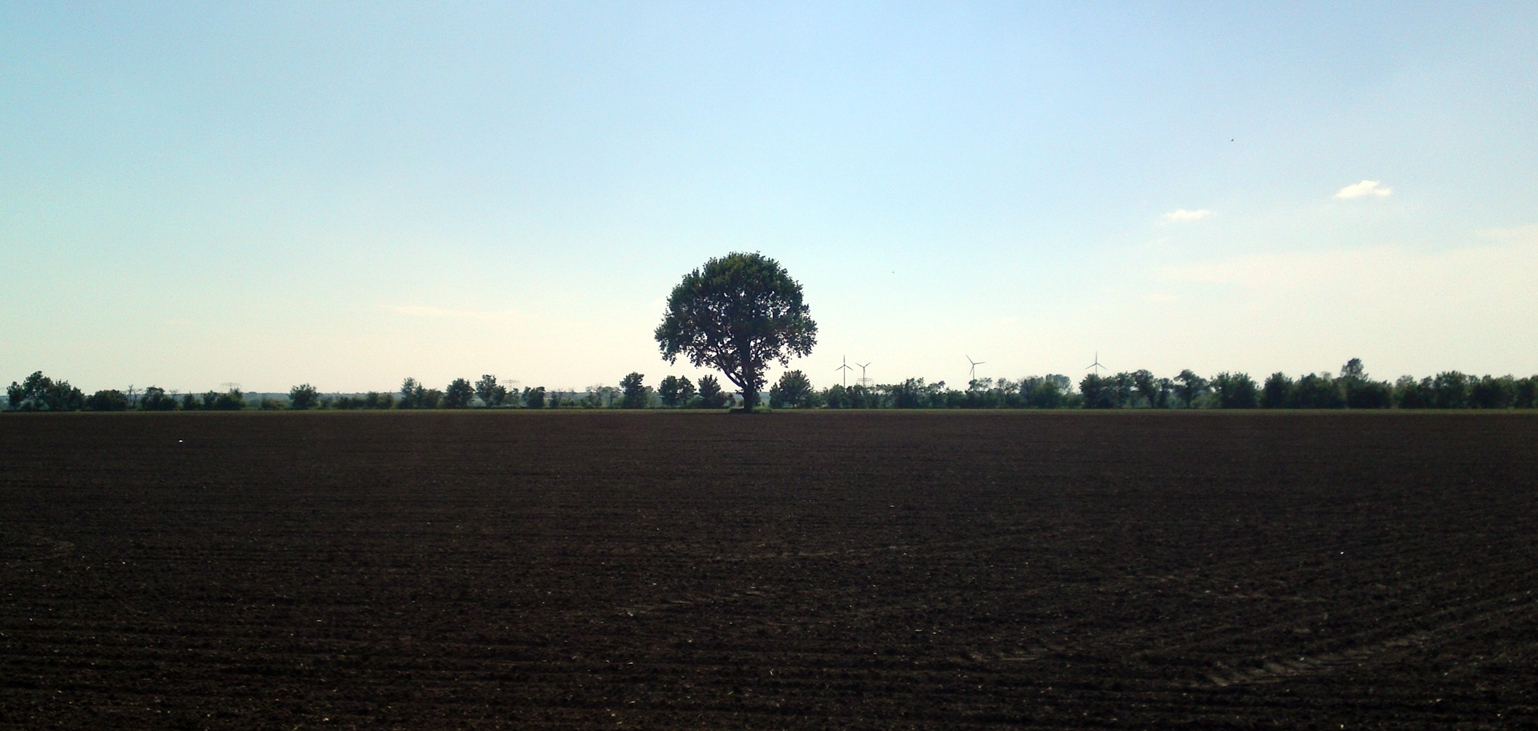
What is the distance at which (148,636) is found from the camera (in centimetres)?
661

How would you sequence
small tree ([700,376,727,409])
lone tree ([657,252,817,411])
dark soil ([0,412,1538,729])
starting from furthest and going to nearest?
small tree ([700,376,727,409]), lone tree ([657,252,817,411]), dark soil ([0,412,1538,729])

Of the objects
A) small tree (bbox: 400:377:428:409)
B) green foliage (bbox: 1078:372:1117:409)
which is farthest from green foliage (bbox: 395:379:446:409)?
green foliage (bbox: 1078:372:1117:409)

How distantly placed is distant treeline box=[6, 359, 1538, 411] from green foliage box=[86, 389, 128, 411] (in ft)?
0.29

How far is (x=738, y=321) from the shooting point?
69.7 metres

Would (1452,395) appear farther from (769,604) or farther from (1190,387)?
(769,604)

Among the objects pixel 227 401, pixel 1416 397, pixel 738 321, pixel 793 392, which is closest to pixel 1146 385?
pixel 1416 397

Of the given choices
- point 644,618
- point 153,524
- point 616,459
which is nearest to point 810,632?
point 644,618

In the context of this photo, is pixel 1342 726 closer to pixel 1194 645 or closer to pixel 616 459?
pixel 1194 645

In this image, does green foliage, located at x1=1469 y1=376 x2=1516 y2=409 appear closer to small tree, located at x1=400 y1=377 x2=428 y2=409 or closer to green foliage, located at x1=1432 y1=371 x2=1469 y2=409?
green foliage, located at x1=1432 y1=371 x2=1469 y2=409

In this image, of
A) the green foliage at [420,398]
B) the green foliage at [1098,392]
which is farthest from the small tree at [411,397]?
the green foliage at [1098,392]

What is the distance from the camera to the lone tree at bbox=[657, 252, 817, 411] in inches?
2766

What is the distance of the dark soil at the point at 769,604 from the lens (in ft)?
17.3

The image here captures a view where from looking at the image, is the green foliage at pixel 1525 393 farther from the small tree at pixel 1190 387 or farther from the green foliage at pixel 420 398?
the green foliage at pixel 420 398

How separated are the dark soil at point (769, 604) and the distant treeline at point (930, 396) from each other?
75.4 metres
